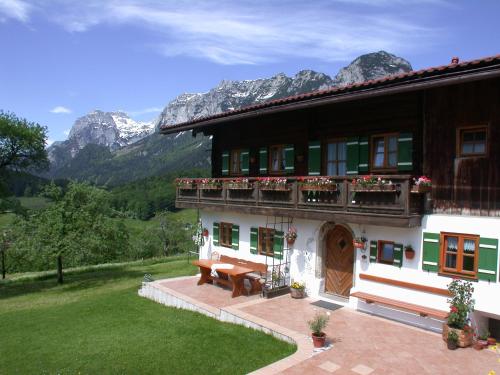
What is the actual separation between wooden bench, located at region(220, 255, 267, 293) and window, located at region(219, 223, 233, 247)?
1.95 ft

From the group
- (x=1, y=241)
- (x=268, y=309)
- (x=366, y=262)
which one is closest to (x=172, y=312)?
(x=268, y=309)

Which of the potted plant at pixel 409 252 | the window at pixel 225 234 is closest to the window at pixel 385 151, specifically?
the potted plant at pixel 409 252

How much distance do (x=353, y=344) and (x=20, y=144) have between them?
23.3 metres

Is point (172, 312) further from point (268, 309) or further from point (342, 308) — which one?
point (342, 308)

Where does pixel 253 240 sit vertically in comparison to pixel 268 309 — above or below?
above

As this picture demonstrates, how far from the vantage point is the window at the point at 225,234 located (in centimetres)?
1678

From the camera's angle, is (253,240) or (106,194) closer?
(253,240)

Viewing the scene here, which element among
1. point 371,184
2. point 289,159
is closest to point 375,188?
point 371,184

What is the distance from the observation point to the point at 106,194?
23.0 m

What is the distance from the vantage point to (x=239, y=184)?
14.7 meters

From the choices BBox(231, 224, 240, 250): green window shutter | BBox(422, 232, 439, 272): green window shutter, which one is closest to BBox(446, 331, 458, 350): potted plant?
BBox(422, 232, 439, 272): green window shutter

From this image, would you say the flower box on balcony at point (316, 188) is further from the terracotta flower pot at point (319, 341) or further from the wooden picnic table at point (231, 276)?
the terracotta flower pot at point (319, 341)

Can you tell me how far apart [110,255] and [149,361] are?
1472cm

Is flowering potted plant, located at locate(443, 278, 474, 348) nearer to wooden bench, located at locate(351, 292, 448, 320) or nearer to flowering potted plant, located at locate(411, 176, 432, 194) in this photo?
wooden bench, located at locate(351, 292, 448, 320)
